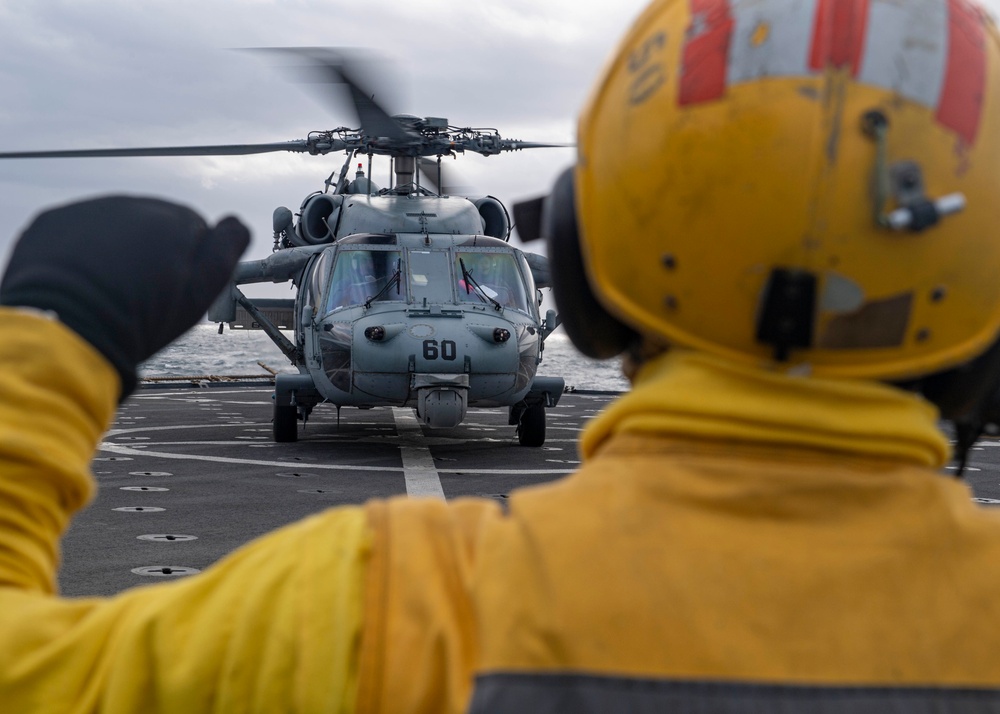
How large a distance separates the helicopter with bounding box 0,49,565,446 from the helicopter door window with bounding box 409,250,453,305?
1 cm

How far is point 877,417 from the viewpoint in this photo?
1030 millimetres

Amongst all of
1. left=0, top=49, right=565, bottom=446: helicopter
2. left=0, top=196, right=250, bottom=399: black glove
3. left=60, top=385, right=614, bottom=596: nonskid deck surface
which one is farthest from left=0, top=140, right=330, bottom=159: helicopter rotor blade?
left=0, top=196, right=250, bottom=399: black glove

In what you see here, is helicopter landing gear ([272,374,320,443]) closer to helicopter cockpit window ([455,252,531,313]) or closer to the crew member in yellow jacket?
helicopter cockpit window ([455,252,531,313])

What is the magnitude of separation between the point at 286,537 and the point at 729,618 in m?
0.42

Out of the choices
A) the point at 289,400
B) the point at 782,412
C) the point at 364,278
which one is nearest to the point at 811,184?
the point at 782,412

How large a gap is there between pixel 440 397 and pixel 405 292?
4.53 ft

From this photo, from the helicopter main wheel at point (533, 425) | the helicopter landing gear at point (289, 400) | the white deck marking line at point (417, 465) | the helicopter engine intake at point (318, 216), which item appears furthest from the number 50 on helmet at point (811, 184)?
the helicopter engine intake at point (318, 216)

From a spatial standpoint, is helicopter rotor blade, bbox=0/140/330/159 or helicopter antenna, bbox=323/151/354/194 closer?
helicopter rotor blade, bbox=0/140/330/159

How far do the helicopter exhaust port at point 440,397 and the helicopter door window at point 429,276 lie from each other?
100 centimetres

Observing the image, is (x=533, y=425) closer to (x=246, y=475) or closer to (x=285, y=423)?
(x=285, y=423)

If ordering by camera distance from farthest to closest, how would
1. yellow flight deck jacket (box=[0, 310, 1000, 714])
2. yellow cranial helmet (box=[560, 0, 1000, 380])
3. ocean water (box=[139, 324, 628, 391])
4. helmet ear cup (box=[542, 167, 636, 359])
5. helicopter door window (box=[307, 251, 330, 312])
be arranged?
1. ocean water (box=[139, 324, 628, 391])
2. helicopter door window (box=[307, 251, 330, 312])
3. helmet ear cup (box=[542, 167, 636, 359])
4. yellow cranial helmet (box=[560, 0, 1000, 380])
5. yellow flight deck jacket (box=[0, 310, 1000, 714])

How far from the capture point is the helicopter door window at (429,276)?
10531mm

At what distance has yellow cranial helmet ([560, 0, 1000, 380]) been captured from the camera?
41.8 inches

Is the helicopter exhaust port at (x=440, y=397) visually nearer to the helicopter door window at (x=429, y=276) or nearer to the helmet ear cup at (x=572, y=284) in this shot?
the helicopter door window at (x=429, y=276)
